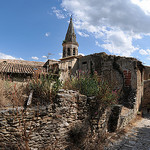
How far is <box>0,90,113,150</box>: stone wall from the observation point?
3051 mm

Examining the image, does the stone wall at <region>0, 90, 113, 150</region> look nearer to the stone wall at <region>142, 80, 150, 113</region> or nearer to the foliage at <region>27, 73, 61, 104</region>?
the foliage at <region>27, 73, 61, 104</region>

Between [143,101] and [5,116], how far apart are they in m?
13.5

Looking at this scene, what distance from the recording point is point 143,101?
506 inches

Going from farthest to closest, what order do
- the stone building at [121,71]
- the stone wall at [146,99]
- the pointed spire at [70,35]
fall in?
the pointed spire at [70,35], the stone wall at [146,99], the stone building at [121,71]

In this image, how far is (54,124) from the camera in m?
3.58

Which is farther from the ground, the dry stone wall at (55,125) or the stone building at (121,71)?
the stone building at (121,71)

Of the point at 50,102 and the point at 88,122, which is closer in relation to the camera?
the point at 50,102

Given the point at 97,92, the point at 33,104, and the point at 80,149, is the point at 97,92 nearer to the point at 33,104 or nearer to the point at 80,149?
the point at 80,149

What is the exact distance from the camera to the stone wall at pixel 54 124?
305 cm

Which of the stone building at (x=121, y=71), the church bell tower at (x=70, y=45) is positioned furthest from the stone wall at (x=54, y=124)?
the church bell tower at (x=70, y=45)

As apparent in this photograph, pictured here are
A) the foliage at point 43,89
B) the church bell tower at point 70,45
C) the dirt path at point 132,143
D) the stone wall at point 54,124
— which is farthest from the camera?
the church bell tower at point 70,45

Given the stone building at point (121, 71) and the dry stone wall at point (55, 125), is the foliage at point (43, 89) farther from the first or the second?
the stone building at point (121, 71)

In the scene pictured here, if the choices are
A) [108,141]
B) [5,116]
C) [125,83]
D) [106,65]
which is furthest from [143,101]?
[5,116]

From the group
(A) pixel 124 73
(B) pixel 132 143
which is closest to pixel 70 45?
(A) pixel 124 73
